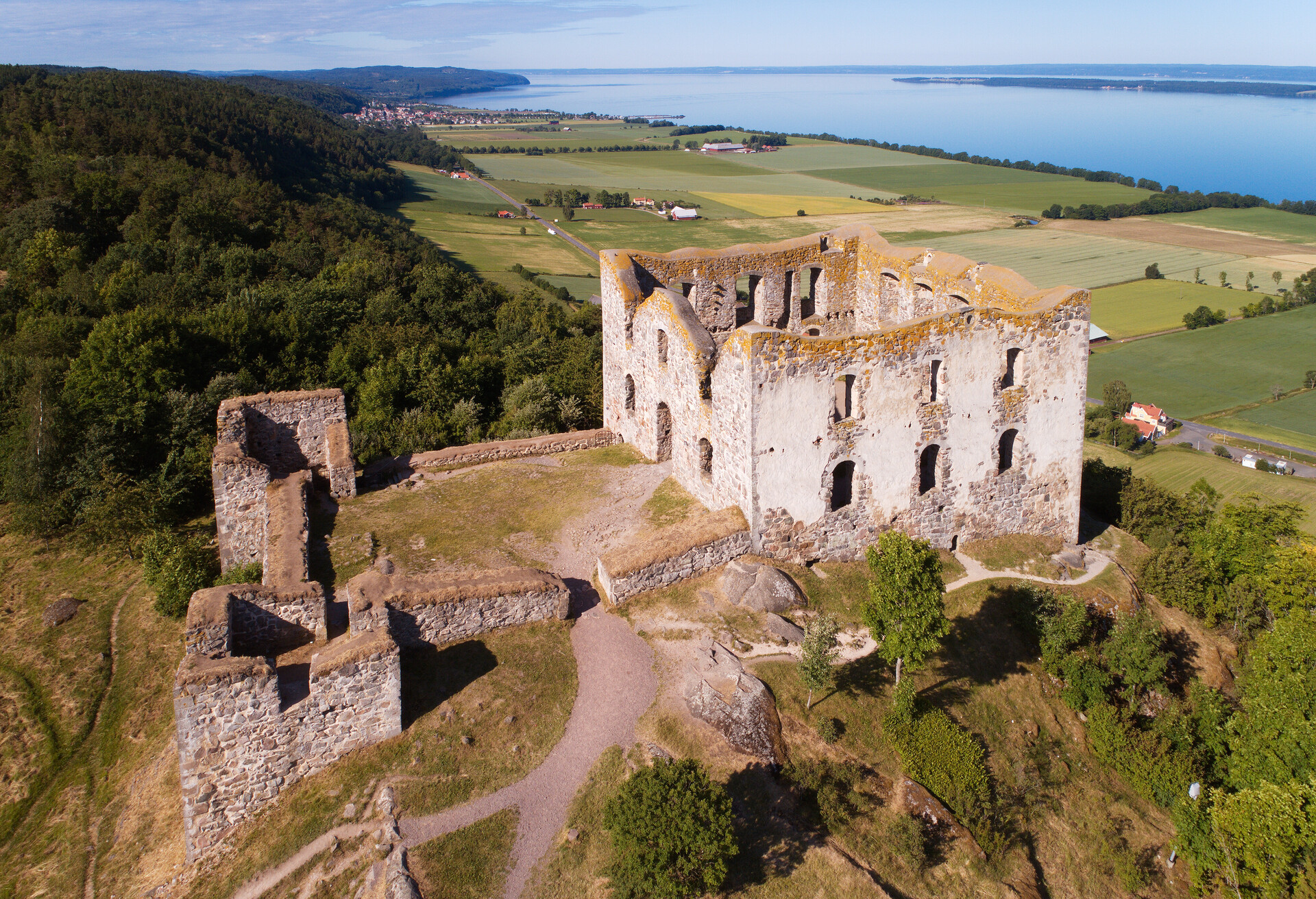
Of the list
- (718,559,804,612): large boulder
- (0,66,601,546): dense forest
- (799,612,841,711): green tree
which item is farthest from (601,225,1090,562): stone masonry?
(0,66,601,546): dense forest

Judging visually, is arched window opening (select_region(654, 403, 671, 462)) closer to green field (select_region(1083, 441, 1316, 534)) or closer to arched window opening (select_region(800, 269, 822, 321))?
arched window opening (select_region(800, 269, 822, 321))

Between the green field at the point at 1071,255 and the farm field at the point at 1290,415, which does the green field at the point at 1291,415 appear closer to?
the farm field at the point at 1290,415

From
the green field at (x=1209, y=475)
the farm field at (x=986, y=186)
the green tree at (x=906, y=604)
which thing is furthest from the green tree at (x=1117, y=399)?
the farm field at (x=986, y=186)

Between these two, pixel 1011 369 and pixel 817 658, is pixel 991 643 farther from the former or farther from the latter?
pixel 1011 369

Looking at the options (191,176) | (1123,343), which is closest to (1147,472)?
(1123,343)

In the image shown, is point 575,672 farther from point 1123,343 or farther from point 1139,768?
point 1123,343

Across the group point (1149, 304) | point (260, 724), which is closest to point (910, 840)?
point (260, 724)
